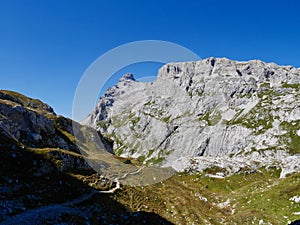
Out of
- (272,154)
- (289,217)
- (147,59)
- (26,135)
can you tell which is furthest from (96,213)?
(272,154)

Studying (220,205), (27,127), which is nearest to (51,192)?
(27,127)

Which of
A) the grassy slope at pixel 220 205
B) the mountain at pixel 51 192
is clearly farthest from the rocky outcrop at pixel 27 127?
the grassy slope at pixel 220 205

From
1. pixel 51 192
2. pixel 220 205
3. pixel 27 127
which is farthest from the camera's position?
pixel 27 127

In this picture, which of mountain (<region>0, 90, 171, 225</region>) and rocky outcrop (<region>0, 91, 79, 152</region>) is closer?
mountain (<region>0, 90, 171, 225</region>)

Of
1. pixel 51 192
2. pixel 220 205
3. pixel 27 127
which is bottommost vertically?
pixel 51 192

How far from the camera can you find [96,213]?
1364 inches

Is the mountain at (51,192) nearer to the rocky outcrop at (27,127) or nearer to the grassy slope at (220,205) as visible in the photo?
the rocky outcrop at (27,127)

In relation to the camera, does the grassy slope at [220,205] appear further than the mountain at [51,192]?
Yes

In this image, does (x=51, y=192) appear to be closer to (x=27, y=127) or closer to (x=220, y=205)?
(x=27, y=127)

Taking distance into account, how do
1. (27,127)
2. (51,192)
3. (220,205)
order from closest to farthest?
1. (51,192)
2. (220,205)
3. (27,127)

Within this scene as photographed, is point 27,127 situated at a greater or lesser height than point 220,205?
greater

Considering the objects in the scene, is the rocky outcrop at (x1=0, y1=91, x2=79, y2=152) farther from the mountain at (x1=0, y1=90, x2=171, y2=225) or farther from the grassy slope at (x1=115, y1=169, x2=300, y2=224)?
the grassy slope at (x1=115, y1=169, x2=300, y2=224)

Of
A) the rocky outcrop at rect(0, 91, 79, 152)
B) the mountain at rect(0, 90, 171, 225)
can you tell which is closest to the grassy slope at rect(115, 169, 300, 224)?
the mountain at rect(0, 90, 171, 225)

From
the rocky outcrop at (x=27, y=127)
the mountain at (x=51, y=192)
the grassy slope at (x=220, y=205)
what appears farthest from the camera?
the rocky outcrop at (x=27, y=127)
